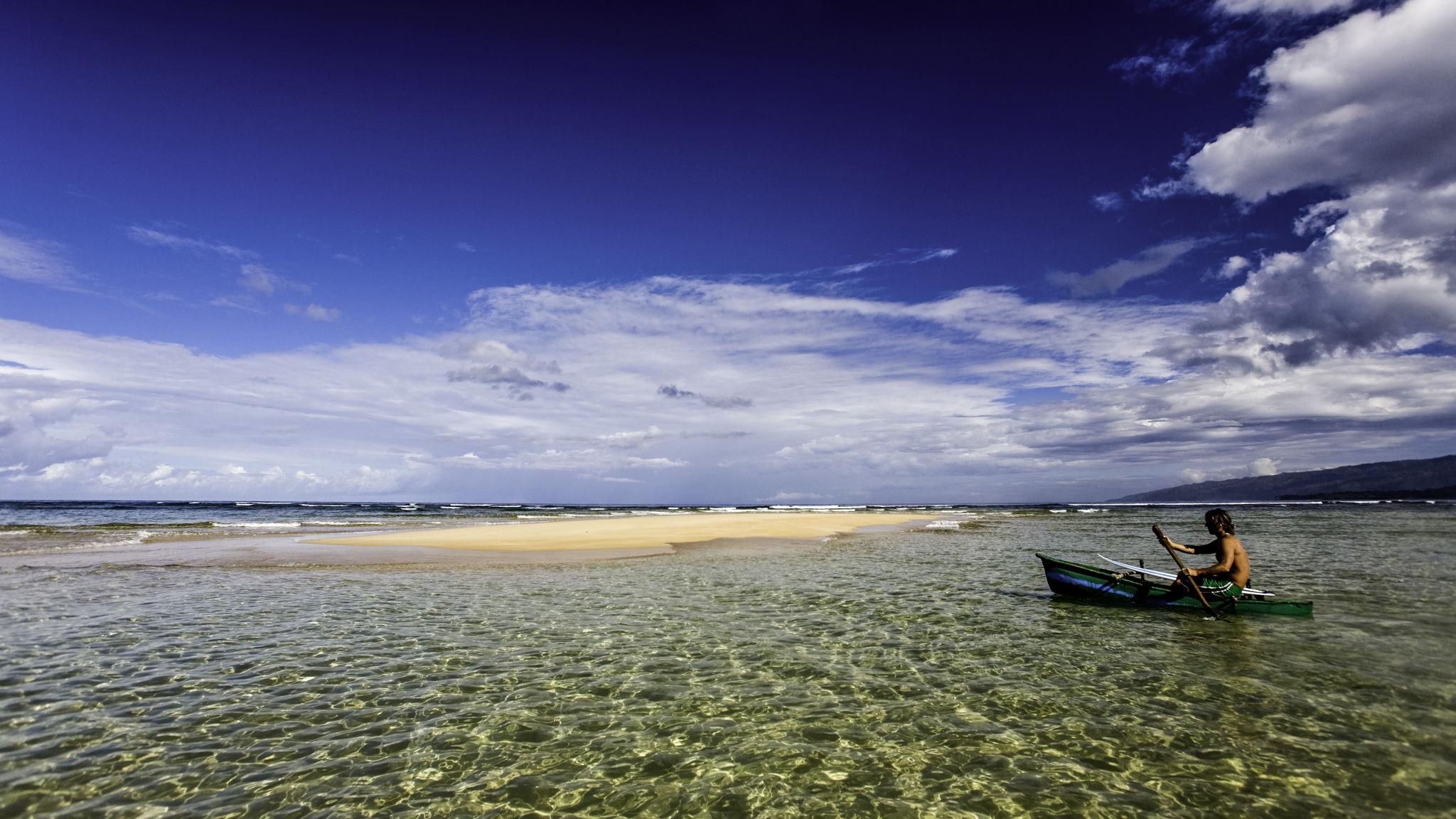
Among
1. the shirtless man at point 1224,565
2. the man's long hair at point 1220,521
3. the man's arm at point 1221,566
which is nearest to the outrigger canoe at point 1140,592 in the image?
the shirtless man at point 1224,565

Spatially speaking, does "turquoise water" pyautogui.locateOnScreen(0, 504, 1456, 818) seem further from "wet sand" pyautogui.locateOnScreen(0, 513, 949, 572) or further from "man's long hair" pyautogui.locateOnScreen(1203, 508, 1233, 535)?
"wet sand" pyautogui.locateOnScreen(0, 513, 949, 572)

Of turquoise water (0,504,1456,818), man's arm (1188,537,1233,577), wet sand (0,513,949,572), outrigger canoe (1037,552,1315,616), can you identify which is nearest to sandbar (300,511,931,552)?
wet sand (0,513,949,572)

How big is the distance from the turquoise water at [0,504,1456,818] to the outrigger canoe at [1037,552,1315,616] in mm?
406

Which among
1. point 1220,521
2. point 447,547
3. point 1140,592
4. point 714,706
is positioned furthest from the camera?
point 447,547

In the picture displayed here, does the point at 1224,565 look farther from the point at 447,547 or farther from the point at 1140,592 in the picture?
the point at 447,547

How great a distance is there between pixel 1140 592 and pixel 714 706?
1391cm

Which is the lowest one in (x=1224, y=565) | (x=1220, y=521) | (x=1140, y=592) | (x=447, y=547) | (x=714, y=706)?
(x=714, y=706)

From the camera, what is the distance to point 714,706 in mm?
9188

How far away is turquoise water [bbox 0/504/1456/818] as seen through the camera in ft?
21.8

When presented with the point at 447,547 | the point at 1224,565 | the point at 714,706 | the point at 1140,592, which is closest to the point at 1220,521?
the point at 1224,565

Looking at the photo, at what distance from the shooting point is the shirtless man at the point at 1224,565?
15.7 metres

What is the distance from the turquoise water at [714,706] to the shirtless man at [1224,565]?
A: 85 cm

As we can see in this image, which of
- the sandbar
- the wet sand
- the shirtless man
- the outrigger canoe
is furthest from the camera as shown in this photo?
the sandbar

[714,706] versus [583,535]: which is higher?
[583,535]
